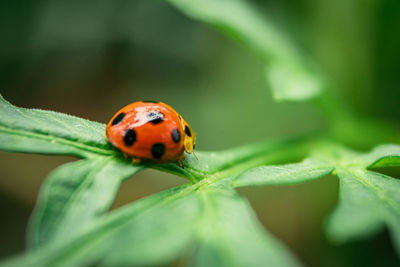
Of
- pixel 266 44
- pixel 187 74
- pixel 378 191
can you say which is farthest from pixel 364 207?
pixel 187 74

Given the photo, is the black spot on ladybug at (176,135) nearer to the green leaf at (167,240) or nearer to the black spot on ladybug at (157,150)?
the black spot on ladybug at (157,150)

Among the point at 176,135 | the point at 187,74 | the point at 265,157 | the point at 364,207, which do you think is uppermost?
the point at 187,74

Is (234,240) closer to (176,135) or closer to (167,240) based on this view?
(167,240)

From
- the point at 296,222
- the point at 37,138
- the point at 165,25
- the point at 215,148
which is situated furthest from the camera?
the point at 165,25

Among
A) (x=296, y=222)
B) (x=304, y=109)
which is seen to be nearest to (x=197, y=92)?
(x=304, y=109)

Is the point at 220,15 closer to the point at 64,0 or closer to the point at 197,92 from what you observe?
the point at 197,92

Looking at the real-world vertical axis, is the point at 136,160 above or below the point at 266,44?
below

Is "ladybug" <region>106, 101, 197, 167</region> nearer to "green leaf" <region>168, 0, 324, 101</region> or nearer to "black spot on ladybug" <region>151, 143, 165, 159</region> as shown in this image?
"black spot on ladybug" <region>151, 143, 165, 159</region>
